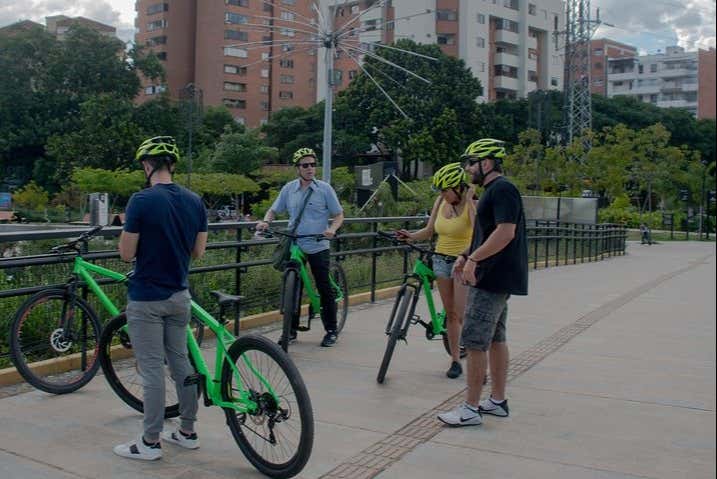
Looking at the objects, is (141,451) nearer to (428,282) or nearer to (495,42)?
(428,282)

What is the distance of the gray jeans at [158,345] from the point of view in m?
4.43

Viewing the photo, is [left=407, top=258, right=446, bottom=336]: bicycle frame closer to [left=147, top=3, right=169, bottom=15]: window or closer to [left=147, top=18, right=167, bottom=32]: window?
[left=147, top=3, right=169, bottom=15]: window

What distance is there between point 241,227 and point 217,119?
65011 mm

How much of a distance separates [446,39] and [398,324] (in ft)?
228

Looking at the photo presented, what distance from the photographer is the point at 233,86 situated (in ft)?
287

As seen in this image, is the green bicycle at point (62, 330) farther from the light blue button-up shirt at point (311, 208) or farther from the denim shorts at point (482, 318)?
the denim shorts at point (482, 318)

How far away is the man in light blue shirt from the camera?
7625 mm

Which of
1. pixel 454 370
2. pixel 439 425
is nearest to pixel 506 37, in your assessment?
pixel 454 370

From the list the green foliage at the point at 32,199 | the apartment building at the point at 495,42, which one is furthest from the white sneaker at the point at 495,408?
the apartment building at the point at 495,42

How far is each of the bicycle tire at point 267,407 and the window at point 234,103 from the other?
273 feet

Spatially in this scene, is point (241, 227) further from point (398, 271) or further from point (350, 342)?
point (398, 271)

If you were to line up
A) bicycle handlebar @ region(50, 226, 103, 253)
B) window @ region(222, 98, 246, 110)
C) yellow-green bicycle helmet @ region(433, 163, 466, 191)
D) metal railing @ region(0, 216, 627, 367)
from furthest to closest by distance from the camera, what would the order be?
window @ region(222, 98, 246, 110), yellow-green bicycle helmet @ region(433, 163, 466, 191), metal railing @ region(0, 216, 627, 367), bicycle handlebar @ region(50, 226, 103, 253)

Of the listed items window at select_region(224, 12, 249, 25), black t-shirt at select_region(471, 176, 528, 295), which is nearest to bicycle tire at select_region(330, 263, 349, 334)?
black t-shirt at select_region(471, 176, 528, 295)

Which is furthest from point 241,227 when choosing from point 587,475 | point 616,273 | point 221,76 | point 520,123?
point 221,76
